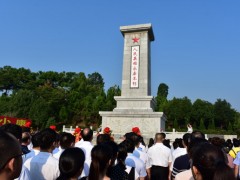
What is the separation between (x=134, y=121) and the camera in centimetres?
1808

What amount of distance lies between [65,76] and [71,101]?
9.10 metres

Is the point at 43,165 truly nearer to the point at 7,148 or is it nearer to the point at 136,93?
the point at 7,148

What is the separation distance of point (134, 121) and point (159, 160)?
505 inches

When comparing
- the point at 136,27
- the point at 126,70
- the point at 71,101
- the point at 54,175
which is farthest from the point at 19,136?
the point at 71,101

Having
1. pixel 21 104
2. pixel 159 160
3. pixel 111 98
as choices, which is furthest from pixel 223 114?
pixel 159 160

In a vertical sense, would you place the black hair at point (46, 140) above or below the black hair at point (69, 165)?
above

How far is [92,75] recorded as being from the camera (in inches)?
2554

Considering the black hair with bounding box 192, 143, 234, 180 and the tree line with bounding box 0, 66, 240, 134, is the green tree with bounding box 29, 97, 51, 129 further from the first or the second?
the black hair with bounding box 192, 143, 234, 180

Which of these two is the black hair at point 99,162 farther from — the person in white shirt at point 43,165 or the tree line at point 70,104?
the tree line at point 70,104

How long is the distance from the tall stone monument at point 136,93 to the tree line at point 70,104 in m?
15.8

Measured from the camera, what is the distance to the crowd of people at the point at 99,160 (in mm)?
1438

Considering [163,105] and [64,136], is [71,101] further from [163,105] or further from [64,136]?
[64,136]

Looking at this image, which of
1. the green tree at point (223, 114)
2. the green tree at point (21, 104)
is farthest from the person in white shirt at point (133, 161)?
the green tree at point (223, 114)

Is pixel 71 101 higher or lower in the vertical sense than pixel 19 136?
higher
